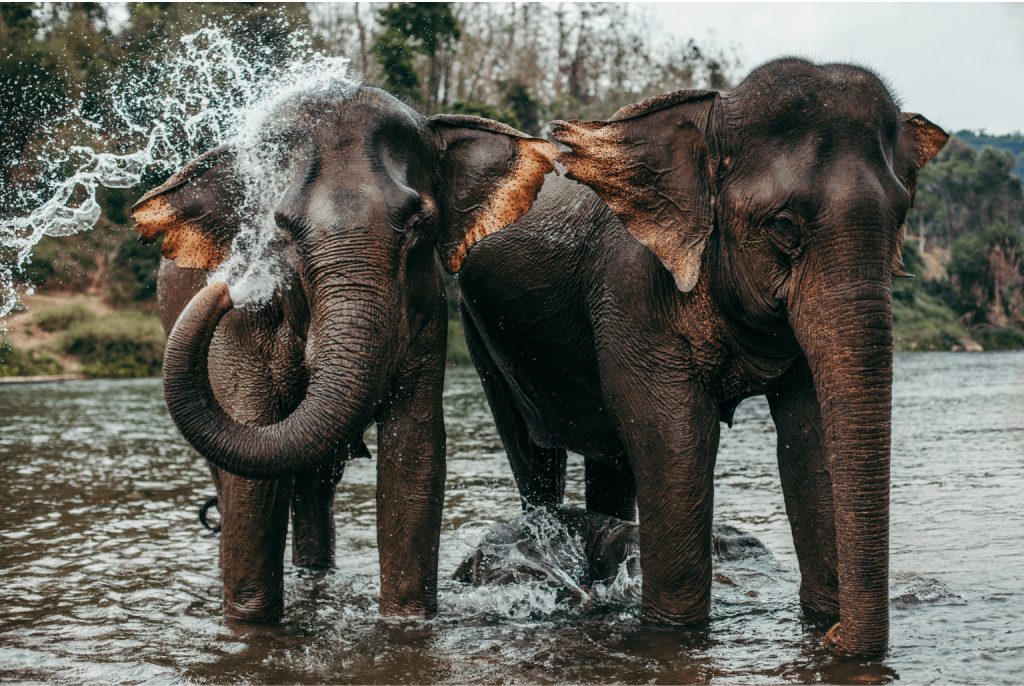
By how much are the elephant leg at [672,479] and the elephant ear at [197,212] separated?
205cm

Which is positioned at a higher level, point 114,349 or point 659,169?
point 659,169

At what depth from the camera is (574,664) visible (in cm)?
554

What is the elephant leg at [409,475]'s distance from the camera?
19.2 ft

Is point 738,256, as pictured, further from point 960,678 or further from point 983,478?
point 983,478

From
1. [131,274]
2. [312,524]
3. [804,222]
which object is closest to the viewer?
[804,222]

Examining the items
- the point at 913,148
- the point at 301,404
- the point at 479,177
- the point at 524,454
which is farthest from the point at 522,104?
the point at 301,404

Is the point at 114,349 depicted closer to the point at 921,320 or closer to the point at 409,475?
the point at 921,320

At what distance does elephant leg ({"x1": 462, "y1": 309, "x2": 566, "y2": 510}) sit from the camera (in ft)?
26.0

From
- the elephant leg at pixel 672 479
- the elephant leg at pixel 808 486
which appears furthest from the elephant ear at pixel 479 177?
the elephant leg at pixel 808 486

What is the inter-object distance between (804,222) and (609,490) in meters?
3.38

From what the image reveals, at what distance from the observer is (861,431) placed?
4.89 metres

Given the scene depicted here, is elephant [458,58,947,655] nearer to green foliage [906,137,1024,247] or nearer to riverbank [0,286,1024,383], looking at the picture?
riverbank [0,286,1024,383]

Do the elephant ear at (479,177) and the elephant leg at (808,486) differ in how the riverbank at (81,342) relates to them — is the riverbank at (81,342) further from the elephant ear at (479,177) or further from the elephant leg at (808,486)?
the elephant leg at (808,486)

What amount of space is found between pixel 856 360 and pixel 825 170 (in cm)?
80
